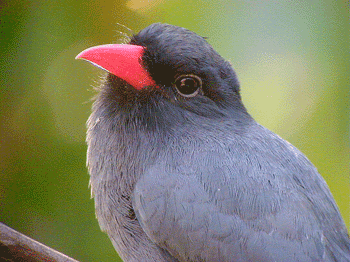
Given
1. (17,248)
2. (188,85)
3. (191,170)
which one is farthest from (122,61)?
(17,248)

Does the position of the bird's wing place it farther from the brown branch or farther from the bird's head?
the brown branch

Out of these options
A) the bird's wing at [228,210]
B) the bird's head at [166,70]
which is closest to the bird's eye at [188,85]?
the bird's head at [166,70]

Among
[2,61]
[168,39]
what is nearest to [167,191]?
[168,39]

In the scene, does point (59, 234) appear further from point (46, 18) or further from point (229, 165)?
point (229, 165)

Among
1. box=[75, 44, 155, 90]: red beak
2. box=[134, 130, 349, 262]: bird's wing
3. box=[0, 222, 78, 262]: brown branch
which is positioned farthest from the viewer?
box=[75, 44, 155, 90]: red beak

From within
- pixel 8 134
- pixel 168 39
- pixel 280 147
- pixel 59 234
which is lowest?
pixel 59 234

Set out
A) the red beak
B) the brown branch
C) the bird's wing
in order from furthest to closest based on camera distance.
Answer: the red beak < the bird's wing < the brown branch

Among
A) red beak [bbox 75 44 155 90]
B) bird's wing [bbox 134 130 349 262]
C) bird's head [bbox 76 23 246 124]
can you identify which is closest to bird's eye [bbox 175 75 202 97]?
bird's head [bbox 76 23 246 124]

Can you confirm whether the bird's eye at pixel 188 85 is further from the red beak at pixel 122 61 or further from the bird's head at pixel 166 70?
the red beak at pixel 122 61
